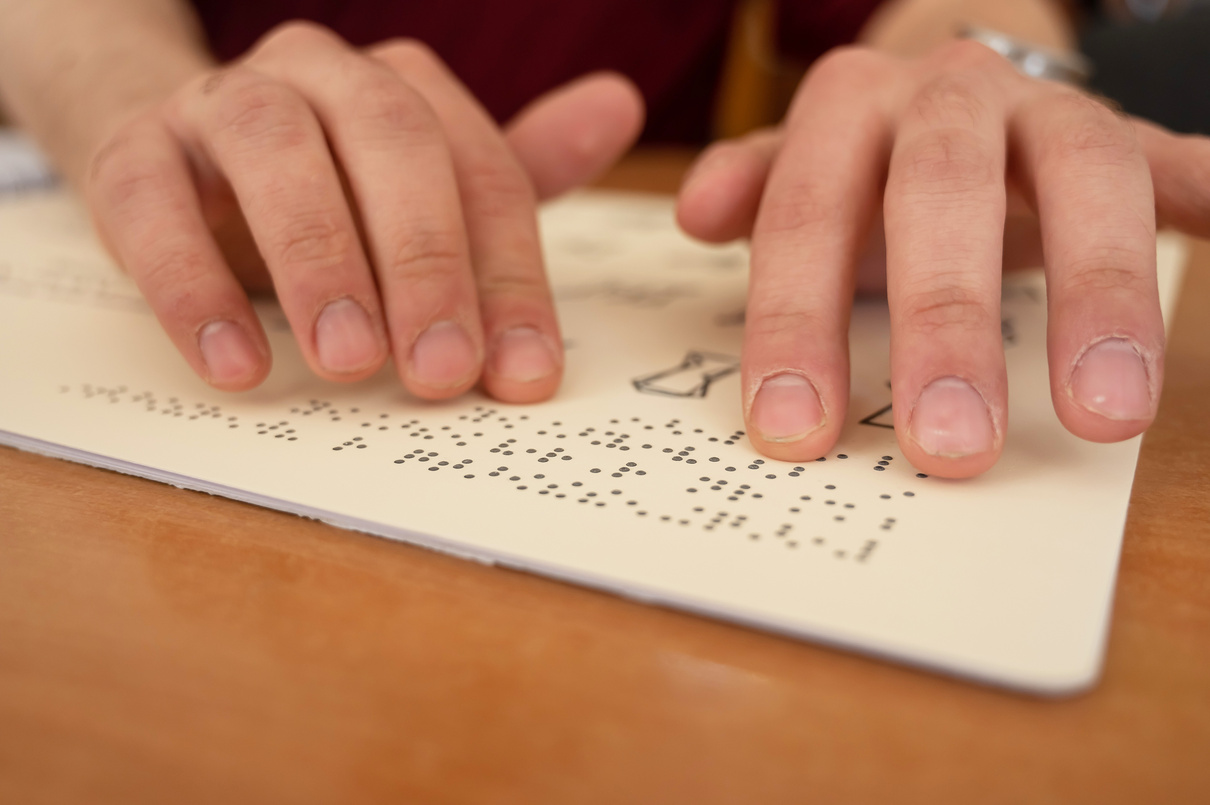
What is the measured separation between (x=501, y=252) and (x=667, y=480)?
7.5 inches

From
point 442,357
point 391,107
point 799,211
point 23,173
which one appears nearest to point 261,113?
point 391,107

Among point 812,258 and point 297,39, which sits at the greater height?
point 297,39

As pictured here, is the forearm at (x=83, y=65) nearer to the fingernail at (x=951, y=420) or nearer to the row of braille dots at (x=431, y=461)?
the row of braille dots at (x=431, y=461)

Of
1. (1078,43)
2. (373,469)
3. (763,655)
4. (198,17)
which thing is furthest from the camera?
(1078,43)

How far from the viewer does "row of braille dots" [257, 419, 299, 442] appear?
368mm

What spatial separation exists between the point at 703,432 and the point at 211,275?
257 mm

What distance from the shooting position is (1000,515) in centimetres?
29

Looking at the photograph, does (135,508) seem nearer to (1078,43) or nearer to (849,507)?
(849,507)

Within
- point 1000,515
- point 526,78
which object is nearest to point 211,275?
point 1000,515

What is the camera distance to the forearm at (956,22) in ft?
3.15

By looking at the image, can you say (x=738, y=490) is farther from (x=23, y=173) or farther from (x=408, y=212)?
(x=23, y=173)

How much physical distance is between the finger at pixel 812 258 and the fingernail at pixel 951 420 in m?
0.04

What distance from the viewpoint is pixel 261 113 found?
0.43 m

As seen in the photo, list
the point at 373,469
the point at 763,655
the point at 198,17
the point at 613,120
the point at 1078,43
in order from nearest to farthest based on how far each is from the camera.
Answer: the point at 763,655 → the point at 373,469 → the point at 613,120 → the point at 198,17 → the point at 1078,43
